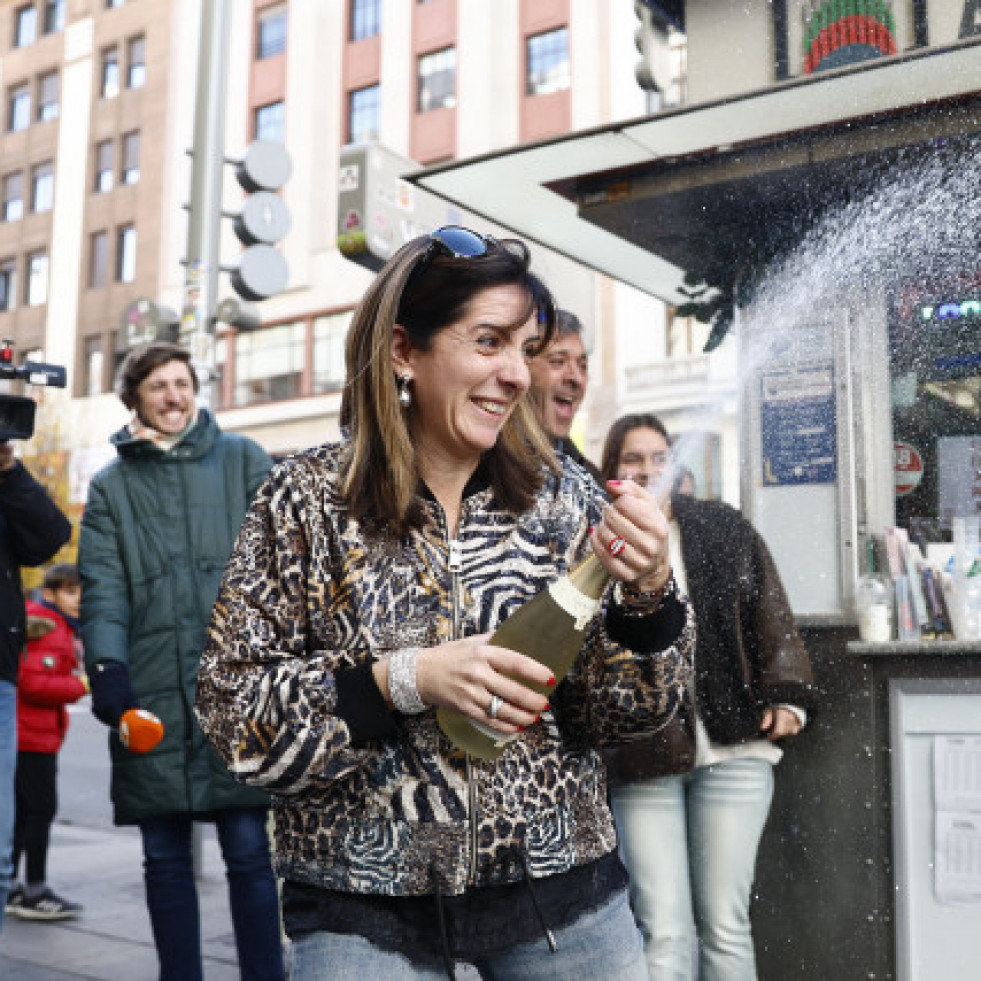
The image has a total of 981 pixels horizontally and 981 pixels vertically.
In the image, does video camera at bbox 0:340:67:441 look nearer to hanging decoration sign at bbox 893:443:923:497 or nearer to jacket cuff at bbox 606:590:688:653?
jacket cuff at bbox 606:590:688:653

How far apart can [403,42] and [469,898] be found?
27.0 meters

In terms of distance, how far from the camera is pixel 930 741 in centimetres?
396

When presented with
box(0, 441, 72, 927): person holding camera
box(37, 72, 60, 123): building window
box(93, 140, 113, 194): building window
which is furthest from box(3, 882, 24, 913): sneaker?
box(37, 72, 60, 123): building window

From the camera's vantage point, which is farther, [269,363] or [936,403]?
[269,363]

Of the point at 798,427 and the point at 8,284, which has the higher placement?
the point at 8,284

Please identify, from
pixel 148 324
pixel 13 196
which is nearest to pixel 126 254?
pixel 13 196

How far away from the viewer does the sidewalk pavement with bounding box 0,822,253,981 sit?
15.7 ft

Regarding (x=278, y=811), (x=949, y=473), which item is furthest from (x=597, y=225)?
(x=278, y=811)

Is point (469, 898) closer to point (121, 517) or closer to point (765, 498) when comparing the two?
point (121, 517)

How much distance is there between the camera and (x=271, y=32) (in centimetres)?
2948

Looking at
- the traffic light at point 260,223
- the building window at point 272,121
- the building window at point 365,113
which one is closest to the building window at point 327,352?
the building window at point 365,113

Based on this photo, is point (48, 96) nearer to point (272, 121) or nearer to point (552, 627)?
point (272, 121)

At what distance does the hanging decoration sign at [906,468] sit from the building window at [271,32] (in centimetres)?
2721

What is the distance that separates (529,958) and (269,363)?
29.8m
